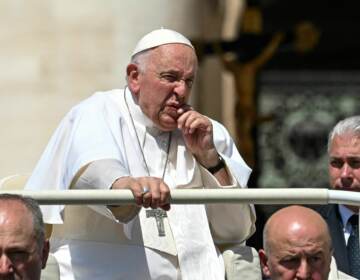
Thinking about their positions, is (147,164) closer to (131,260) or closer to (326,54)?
(131,260)

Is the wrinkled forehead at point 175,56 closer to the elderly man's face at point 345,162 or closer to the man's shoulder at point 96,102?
the man's shoulder at point 96,102

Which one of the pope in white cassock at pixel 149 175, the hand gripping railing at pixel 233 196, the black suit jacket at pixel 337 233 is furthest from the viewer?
the black suit jacket at pixel 337 233

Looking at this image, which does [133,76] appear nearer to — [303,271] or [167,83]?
[167,83]

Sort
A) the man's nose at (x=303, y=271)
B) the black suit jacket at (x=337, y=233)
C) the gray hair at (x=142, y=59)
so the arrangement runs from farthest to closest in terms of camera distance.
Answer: the black suit jacket at (x=337, y=233), the gray hair at (x=142, y=59), the man's nose at (x=303, y=271)

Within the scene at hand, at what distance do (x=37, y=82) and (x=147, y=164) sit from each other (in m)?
5.62

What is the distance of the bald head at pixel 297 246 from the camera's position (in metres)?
6.09

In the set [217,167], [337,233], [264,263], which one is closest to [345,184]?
[337,233]


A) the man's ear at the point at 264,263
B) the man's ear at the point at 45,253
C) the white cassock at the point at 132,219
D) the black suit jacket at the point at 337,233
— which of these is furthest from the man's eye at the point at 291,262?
the man's ear at the point at 45,253

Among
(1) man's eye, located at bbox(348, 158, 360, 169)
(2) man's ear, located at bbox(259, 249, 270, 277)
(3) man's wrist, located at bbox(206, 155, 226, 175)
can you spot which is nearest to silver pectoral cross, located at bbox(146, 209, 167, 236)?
(3) man's wrist, located at bbox(206, 155, 226, 175)

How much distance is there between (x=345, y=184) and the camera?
275 inches

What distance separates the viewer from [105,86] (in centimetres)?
1171

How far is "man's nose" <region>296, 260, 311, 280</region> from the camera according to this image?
6.05 meters

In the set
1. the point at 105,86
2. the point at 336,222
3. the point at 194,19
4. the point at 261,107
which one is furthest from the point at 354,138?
the point at 261,107

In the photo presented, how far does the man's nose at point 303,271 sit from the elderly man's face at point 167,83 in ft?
2.38
